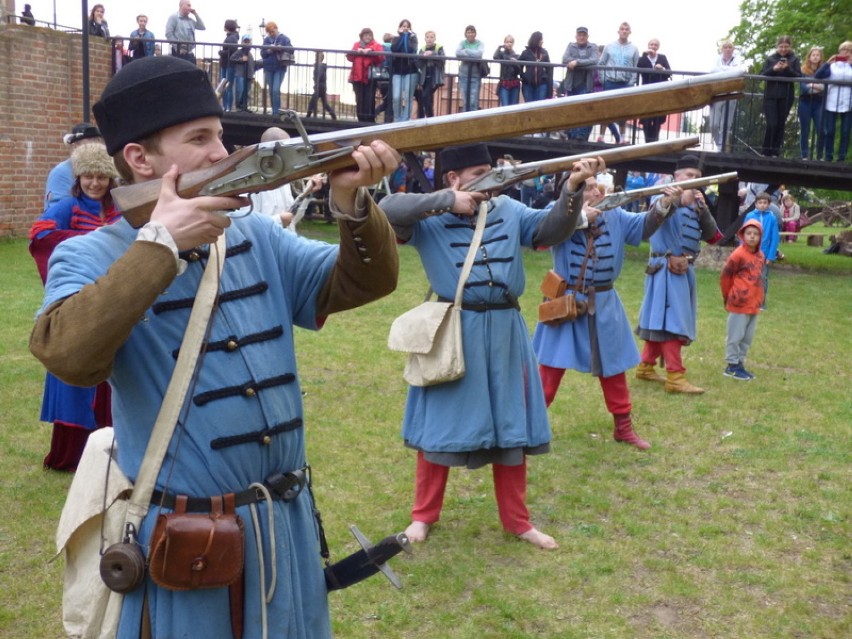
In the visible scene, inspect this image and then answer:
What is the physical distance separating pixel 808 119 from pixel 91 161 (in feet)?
46.5

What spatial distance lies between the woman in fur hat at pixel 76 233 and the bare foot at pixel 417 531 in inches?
82.0

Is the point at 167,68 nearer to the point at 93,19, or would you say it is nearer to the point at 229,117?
the point at 229,117

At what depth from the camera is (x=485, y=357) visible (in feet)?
18.9

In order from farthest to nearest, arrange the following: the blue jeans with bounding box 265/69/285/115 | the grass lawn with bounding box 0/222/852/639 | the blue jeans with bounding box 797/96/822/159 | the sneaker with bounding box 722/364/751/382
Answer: the blue jeans with bounding box 265/69/285/115, the blue jeans with bounding box 797/96/822/159, the sneaker with bounding box 722/364/751/382, the grass lawn with bounding box 0/222/852/639

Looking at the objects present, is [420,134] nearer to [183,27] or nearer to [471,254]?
[471,254]

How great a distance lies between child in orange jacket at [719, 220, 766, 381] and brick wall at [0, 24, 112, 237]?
1362 centimetres

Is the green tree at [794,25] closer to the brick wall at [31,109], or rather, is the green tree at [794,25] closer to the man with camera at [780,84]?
the man with camera at [780,84]

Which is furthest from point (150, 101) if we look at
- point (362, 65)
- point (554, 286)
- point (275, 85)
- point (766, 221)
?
point (275, 85)

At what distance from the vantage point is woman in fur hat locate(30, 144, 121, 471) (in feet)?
19.2

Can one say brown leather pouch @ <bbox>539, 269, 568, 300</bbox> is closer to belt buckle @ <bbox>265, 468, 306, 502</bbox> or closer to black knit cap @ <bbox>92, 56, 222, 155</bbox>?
belt buckle @ <bbox>265, 468, 306, 502</bbox>

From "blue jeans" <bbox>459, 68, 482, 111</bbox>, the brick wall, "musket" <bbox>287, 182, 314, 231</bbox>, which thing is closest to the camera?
"musket" <bbox>287, 182, 314, 231</bbox>

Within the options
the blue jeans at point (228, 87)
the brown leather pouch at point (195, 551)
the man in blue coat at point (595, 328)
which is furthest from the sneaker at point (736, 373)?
the blue jeans at point (228, 87)

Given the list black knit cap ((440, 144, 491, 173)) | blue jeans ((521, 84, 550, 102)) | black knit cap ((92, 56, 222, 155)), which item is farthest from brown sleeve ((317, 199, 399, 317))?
blue jeans ((521, 84, 550, 102))

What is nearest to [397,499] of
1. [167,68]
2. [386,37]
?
[167,68]
